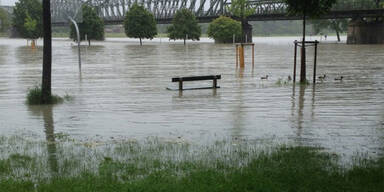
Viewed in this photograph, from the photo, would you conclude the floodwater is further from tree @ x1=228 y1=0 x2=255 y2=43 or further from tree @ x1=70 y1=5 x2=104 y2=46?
tree @ x1=228 y1=0 x2=255 y2=43

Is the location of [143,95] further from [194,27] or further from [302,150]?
[194,27]

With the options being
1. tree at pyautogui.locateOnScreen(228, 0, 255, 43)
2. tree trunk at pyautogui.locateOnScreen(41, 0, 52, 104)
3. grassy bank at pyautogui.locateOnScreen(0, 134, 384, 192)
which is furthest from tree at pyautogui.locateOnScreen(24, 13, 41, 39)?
grassy bank at pyautogui.locateOnScreen(0, 134, 384, 192)

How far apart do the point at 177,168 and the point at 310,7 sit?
45.4ft

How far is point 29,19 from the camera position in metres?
97.4

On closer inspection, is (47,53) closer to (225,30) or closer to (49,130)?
(49,130)

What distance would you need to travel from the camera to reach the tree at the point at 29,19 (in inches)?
3693

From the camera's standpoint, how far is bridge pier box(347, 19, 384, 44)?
7979 centimetres

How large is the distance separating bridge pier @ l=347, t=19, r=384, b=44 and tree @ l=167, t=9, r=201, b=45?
83.9 feet

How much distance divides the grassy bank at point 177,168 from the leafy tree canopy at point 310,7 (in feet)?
38.5

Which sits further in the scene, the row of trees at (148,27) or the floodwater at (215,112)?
the row of trees at (148,27)

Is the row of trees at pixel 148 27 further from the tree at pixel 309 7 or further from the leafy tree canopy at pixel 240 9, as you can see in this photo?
the tree at pixel 309 7

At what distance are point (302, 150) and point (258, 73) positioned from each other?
59.3ft

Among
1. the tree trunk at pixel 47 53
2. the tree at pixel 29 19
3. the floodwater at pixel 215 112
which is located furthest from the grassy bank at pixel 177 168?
the tree at pixel 29 19

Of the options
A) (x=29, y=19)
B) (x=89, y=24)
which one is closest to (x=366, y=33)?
(x=89, y=24)
